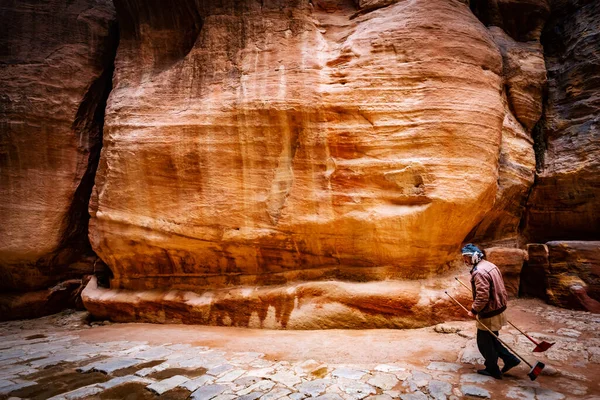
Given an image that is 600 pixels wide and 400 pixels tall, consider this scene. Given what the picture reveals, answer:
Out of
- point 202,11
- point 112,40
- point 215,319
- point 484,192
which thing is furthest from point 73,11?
point 484,192

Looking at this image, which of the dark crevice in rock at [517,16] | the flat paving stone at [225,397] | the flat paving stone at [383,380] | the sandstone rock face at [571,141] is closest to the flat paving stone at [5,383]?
the flat paving stone at [225,397]

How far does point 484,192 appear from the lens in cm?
694

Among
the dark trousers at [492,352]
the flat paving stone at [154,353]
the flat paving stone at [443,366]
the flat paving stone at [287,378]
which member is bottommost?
the flat paving stone at [154,353]

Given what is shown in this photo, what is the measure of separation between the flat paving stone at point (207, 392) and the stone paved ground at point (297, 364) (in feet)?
0.08

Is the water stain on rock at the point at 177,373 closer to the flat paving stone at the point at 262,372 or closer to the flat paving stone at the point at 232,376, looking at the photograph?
the flat paving stone at the point at 232,376

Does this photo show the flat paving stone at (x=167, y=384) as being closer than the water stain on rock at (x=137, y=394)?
No

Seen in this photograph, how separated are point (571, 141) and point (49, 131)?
42.8ft

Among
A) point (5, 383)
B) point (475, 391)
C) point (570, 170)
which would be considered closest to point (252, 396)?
point (475, 391)

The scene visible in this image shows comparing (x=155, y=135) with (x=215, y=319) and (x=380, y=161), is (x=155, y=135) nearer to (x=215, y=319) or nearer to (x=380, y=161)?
(x=215, y=319)

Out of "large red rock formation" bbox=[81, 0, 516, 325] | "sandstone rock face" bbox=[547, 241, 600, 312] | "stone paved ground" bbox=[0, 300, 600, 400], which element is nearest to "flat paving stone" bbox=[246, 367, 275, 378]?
"stone paved ground" bbox=[0, 300, 600, 400]

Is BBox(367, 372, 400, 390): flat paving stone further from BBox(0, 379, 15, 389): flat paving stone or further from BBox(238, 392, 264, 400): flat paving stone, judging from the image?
BBox(0, 379, 15, 389): flat paving stone

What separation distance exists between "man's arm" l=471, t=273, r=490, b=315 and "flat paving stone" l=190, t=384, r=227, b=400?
3.20 m

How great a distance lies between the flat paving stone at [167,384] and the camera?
167 inches

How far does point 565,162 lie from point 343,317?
21.0 ft
